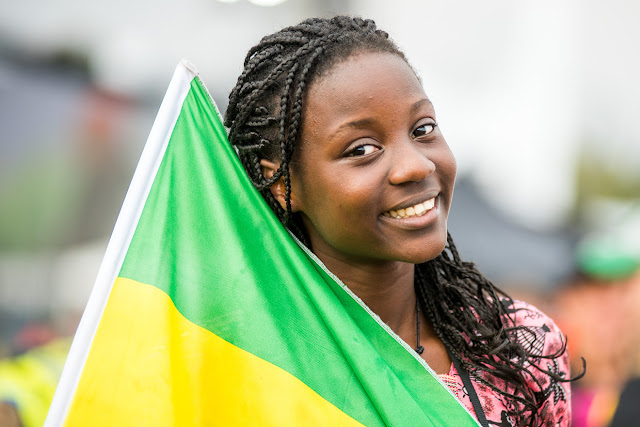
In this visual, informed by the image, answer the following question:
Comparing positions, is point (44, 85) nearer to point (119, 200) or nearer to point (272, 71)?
point (119, 200)

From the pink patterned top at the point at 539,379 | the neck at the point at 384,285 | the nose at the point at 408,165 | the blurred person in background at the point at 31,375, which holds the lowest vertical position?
the blurred person in background at the point at 31,375

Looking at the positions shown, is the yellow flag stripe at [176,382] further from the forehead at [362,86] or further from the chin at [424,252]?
Answer: the forehead at [362,86]

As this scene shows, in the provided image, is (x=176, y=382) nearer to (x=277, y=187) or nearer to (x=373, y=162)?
(x=277, y=187)

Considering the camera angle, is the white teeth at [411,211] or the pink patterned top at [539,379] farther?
the pink patterned top at [539,379]

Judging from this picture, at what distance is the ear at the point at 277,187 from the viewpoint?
1776 millimetres

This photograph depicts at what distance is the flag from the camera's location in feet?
5.05

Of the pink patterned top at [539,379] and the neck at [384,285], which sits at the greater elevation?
the neck at [384,285]

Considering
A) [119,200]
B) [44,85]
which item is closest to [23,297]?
[119,200]

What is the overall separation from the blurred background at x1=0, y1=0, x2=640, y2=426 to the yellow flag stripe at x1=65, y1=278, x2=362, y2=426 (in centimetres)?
204

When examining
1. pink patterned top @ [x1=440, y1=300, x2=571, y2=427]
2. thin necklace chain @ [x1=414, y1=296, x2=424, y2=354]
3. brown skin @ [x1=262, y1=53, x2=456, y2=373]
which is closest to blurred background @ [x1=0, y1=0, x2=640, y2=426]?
pink patterned top @ [x1=440, y1=300, x2=571, y2=427]

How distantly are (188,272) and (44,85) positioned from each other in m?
2.66

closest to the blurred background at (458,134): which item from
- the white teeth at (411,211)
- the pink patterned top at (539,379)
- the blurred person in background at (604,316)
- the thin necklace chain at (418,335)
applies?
the blurred person in background at (604,316)

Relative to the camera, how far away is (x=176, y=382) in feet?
5.03

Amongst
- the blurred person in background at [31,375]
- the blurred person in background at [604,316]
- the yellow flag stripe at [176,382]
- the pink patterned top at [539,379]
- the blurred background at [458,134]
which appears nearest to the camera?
the yellow flag stripe at [176,382]
